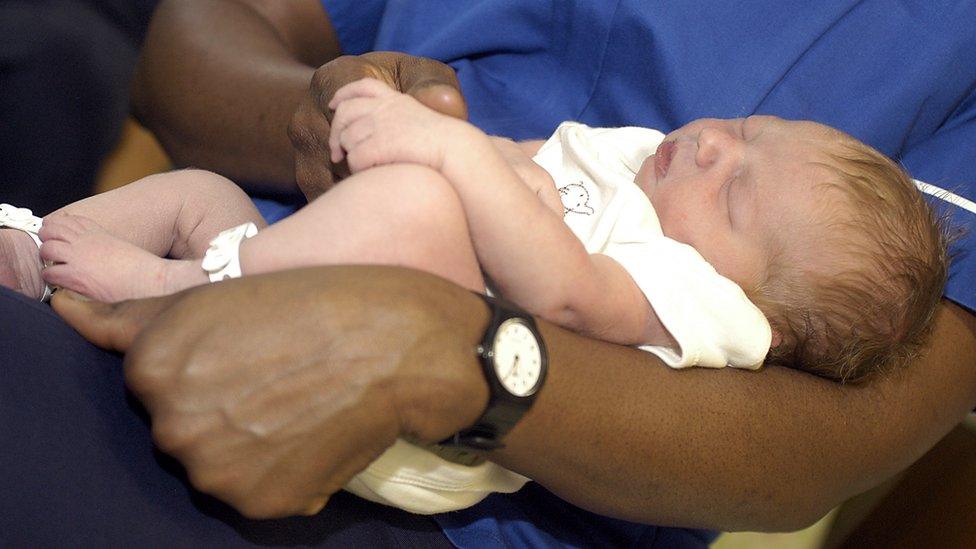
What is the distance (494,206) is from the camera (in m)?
0.92

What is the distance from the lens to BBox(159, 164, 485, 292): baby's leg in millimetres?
889

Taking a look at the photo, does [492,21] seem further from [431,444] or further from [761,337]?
[431,444]

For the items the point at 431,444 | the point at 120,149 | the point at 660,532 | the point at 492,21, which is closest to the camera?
the point at 431,444

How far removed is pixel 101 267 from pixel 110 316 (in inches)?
4.7

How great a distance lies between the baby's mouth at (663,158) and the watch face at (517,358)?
45cm

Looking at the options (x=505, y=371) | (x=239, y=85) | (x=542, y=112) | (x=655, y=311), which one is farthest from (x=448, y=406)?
(x=239, y=85)

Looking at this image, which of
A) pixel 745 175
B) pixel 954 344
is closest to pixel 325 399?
pixel 745 175

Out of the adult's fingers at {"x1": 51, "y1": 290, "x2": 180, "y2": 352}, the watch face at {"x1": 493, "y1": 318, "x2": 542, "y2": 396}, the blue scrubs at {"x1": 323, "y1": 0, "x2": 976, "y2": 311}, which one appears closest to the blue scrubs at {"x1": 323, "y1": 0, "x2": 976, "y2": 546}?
the blue scrubs at {"x1": 323, "y1": 0, "x2": 976, "y2": 311}

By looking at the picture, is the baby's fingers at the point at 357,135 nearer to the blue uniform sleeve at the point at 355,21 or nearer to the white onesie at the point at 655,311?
the white onesie at the point at 655,311

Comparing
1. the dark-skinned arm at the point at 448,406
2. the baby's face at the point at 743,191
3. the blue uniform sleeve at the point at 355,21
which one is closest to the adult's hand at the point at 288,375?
the dark-skinned arm at the point at 448,406

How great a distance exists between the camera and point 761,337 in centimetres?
105

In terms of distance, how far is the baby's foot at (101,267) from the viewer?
1.00 meters

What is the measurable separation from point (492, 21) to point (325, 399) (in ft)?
3.20

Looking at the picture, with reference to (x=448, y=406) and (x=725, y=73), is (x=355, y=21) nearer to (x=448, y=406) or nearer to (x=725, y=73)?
(x=725, y=73)
